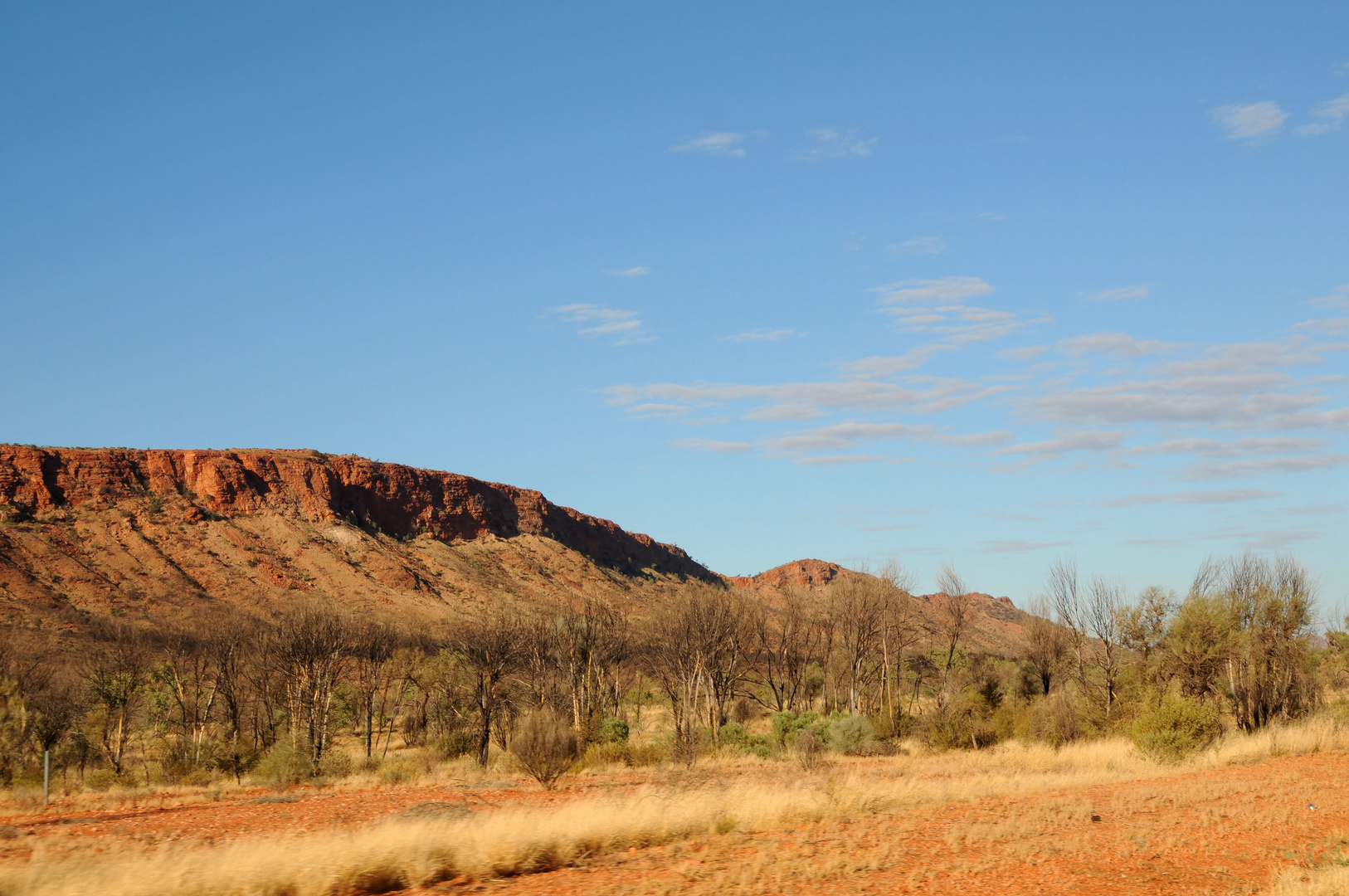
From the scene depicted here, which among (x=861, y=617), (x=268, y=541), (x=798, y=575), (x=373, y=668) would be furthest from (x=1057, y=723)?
(x=798, y=575)

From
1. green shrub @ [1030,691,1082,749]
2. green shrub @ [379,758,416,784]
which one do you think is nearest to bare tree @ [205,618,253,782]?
green shrub @ [379,758,416,784]

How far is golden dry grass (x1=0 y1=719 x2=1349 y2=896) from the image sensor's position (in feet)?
30.7

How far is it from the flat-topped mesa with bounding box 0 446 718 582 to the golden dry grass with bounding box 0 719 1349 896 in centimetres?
7558

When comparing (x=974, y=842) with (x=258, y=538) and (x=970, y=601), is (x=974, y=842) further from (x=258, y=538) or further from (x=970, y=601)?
(x=970, y=601)

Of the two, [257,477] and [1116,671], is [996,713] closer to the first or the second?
[1116,671]

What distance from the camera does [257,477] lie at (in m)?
90.3

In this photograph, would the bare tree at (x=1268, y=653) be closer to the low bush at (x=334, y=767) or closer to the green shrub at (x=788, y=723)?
the green shrub at (x=788, y=723)

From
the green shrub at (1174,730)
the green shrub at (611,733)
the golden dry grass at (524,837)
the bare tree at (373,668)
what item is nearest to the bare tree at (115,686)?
the bare tree at (373,668)

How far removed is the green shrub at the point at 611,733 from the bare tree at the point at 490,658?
13.8 feet

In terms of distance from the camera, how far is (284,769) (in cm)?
2784

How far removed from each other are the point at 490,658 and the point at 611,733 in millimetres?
5558

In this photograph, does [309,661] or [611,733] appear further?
[611,733]

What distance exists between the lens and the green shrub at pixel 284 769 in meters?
27.6

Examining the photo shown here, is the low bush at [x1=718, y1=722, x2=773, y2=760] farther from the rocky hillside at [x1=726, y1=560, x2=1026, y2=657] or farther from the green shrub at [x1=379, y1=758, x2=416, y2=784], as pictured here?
the rocky hillside at [x1=726, y1=560, x2=1026, y2=657]
